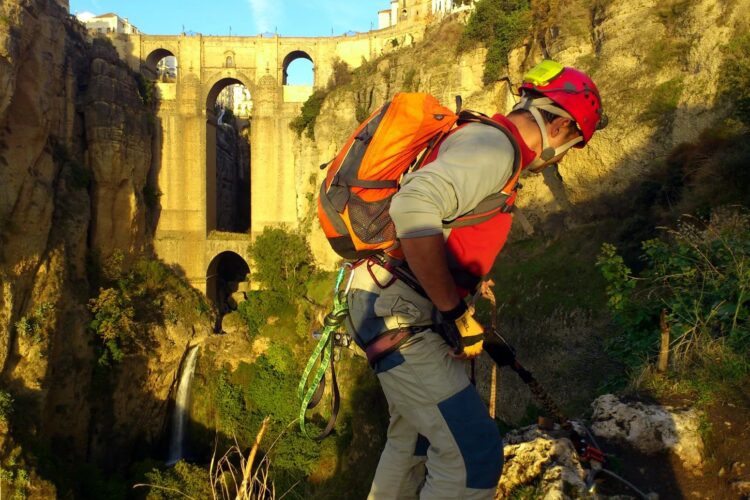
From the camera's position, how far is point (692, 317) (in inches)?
156

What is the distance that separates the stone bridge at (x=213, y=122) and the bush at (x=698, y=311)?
20695 mm

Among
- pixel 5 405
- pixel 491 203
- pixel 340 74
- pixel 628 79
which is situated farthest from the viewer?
pixel 340 74

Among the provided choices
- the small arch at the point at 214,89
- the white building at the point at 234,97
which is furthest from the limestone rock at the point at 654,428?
the white building at the point at 234,97

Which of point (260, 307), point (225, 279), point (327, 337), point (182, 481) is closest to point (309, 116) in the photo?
point (260, 307)

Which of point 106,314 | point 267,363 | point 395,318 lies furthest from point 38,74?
point 395,318

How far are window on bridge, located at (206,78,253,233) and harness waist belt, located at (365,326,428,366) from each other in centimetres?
2405

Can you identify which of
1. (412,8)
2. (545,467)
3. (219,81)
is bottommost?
(545,467)

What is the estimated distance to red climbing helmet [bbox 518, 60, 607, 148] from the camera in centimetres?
210

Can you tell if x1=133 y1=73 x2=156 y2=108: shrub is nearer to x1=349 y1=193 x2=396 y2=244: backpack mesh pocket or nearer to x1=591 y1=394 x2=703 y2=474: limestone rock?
x1=349 y1=193 x2=396 y2=244: backpack mesh pocket

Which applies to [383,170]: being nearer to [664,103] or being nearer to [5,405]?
[664,103]

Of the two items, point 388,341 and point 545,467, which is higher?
point 388,341

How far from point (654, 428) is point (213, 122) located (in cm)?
2562

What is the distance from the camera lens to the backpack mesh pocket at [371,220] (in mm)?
2131

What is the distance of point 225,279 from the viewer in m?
28.5
